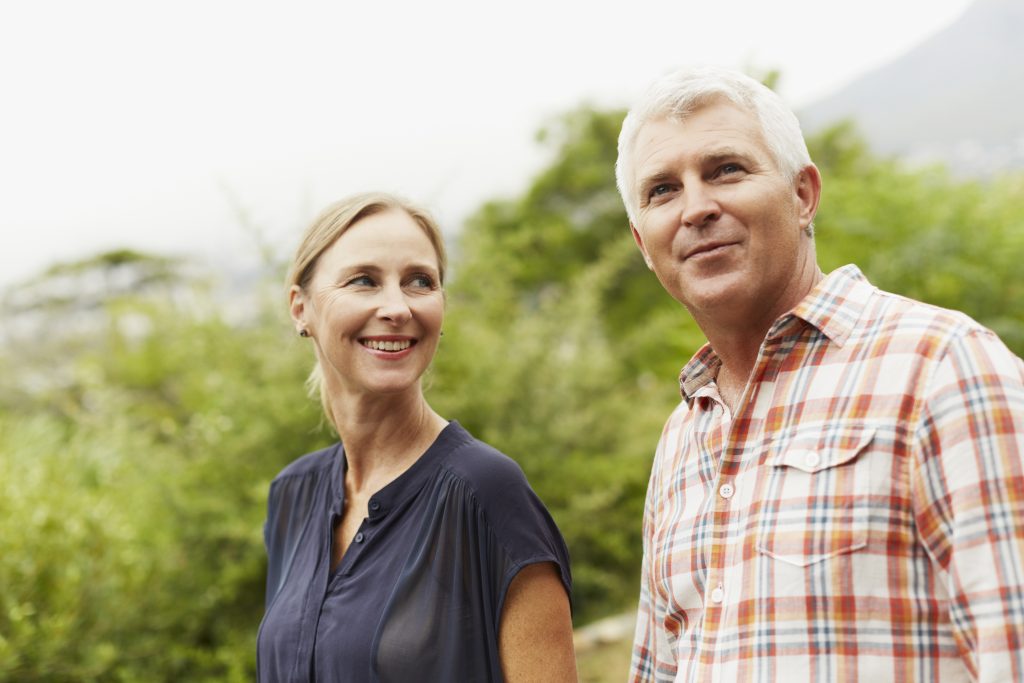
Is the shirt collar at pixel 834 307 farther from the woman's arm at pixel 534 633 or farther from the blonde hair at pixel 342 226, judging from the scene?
the blonde hair at pixel 342 226

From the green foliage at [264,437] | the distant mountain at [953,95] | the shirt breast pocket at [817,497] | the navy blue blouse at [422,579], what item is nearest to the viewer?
the shirt breast pocket at [817,497]

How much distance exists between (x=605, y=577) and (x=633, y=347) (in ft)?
11.1

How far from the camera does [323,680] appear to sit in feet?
6.82

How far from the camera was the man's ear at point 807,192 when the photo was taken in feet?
5.93

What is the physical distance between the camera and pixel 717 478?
5.57 ft

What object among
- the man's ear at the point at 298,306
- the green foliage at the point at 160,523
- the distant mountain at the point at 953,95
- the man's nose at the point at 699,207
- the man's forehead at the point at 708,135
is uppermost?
the distant mountain at the point at 953,95

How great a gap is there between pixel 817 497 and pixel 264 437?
465 cm

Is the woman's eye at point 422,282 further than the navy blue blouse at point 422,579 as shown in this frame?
Yes

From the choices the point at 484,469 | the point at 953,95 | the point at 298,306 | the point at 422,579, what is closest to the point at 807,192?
the point at 484,469

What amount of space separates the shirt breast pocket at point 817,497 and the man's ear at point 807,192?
48cm

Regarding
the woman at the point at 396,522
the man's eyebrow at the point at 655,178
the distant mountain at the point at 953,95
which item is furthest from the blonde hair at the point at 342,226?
the distant mountain at the point at 953,95

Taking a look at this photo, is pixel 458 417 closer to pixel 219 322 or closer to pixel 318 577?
pixel 219 322

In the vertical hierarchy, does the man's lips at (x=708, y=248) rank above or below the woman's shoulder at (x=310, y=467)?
above

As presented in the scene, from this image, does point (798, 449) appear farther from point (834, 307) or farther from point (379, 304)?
point (379, 304)
